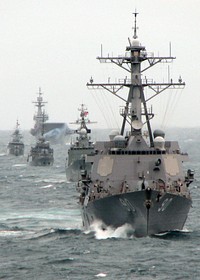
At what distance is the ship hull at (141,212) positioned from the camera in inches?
1399

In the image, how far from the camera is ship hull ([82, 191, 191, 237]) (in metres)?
35.5

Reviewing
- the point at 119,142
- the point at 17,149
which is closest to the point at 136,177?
the point at 119,142

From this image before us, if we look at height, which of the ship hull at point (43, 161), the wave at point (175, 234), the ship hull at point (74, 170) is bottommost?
the wave at point (175, 234)

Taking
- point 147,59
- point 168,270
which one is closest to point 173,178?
point 147,59

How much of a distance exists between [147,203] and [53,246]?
533 centimetres

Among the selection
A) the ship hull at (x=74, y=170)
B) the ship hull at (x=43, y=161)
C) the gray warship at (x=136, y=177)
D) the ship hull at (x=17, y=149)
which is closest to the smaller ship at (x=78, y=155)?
the ship hull at (x=74, y=170)

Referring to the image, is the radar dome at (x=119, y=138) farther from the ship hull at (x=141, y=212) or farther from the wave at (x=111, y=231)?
the wave at (x=111, y=231)

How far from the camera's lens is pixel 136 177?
3862 cm

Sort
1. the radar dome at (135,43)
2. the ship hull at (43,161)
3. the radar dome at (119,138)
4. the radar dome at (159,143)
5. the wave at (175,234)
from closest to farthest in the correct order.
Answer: the wave at (175,234) → the radar dome at (159,143) → the radar dome at (119,138) → the radar dome at (135,43) → the ship hull at (43,161)

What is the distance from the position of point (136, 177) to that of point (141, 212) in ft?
11.1

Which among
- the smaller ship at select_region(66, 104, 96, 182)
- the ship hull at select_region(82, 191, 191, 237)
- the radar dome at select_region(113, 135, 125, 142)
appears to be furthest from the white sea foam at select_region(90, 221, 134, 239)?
the smaller ship at select_region(66, 104, 96, 182)

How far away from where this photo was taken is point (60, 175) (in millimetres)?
91438

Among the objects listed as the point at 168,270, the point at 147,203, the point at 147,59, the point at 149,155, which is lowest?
the point at 168,270

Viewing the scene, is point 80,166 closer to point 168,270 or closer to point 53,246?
point 53,246
